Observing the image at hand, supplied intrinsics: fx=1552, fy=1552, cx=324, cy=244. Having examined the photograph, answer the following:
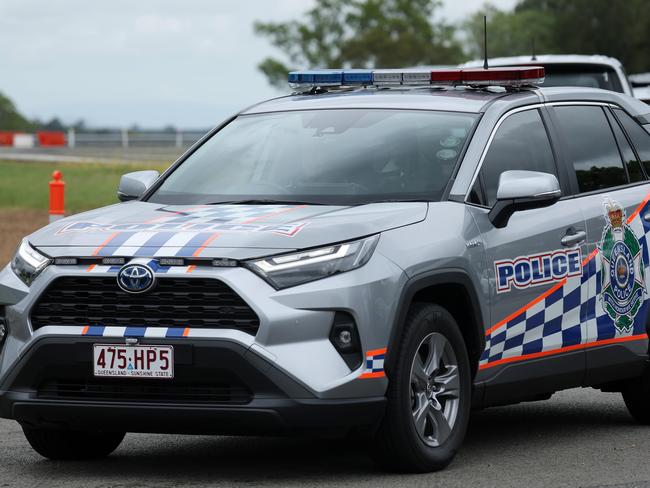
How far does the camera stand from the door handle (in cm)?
721

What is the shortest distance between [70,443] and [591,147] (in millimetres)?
3003

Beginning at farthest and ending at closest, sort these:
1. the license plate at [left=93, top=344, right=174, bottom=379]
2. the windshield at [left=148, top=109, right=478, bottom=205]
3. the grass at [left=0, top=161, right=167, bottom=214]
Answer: the grass at [left=0, top=161, right=167, bottom=214] → the windshield at [left=148, top=109, right=478, bottom=205] → the license plate at [left=93, top=344, right=174, bottom=379]

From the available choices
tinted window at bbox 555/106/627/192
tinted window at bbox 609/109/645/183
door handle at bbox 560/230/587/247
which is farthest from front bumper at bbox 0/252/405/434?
tinted window at bbox 609/109/645/183

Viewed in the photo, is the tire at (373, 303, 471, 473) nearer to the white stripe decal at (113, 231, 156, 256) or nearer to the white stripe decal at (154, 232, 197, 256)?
the white stripe decal at (154, 232, 197, 256)

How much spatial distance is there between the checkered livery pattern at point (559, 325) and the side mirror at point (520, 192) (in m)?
0.46

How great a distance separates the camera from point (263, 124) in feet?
25.1

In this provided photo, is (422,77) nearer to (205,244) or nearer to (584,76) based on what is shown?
(205,244)

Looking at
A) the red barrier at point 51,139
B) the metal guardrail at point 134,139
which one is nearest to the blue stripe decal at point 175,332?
the metal guardrail at point 134,139

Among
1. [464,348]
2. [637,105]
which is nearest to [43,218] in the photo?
[637,105]

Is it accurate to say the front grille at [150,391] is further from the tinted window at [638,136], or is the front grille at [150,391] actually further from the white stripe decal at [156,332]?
the tinted window at [638,136]

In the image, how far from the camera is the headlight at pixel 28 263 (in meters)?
6.20

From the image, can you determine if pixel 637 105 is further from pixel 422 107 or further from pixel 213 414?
pixel 213 414

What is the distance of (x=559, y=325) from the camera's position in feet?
23.7

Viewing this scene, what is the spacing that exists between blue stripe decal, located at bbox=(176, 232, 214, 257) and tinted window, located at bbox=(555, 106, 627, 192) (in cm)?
234
